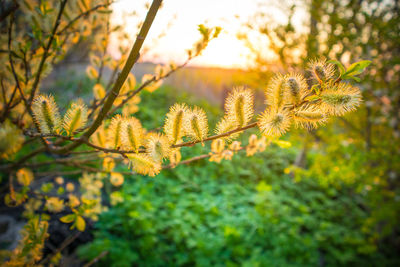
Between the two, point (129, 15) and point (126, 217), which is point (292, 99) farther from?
point (126, 217)

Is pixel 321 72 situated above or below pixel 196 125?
above

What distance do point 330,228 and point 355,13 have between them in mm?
2744

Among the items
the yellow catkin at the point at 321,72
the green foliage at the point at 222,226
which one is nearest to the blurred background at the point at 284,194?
the green foliage at the point at 222,226

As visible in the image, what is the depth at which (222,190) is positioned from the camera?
3215 millimetres

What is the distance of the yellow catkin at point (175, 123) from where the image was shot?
57 centimetres

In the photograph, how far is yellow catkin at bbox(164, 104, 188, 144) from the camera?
22.5 inches

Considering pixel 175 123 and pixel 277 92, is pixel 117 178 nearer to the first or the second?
pixel 175 123

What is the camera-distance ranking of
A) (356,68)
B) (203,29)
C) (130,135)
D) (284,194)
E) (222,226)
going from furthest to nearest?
(284,194), (222,226), (203,29), (130,135), (356,68)

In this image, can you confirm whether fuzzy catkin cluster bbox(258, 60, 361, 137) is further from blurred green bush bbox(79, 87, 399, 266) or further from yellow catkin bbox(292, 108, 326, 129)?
blurred green bush bbox(79, 87, 399, 266)

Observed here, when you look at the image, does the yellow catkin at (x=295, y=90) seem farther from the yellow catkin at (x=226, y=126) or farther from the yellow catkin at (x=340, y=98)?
the yellow catkin at (x=226, y=126)

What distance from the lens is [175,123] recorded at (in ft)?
Result: 1.89

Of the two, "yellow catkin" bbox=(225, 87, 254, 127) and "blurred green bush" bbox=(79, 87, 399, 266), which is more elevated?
"yellow catkin" bbox=(225, 87, 254, 127)

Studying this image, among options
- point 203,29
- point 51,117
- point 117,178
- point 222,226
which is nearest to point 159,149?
point 51,117

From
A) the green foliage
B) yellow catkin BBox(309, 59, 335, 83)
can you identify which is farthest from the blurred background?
yellow catkin BBox(309, 59, 335, 83)
